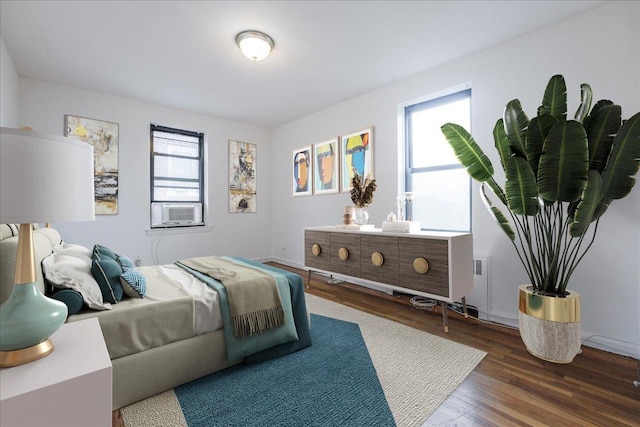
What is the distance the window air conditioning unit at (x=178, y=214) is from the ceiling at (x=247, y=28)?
1706 mm

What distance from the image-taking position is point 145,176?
4.27m

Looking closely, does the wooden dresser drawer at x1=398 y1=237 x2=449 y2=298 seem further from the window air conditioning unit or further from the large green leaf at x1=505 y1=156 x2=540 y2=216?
the window air conditioning unit

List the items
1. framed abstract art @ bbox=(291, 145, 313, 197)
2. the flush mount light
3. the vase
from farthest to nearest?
1. framed abstract art @ bbox=(291, 145, 313, 197)
2. the vase
3. the flush mount light

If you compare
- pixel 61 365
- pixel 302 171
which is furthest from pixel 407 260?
pixel 302 171

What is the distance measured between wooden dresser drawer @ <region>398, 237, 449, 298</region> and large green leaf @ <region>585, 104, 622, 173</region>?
110 centimetres

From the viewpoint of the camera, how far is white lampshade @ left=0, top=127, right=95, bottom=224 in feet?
2.67

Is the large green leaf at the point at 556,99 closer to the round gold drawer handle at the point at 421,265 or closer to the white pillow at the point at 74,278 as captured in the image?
the round gold drawer handle at the point at 421,265

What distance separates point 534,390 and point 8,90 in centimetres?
526

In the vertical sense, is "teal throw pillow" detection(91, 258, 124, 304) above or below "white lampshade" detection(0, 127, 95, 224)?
below

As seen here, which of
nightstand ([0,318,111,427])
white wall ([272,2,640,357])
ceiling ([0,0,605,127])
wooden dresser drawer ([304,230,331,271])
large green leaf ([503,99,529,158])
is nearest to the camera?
nightstand ([0,318,111,427])

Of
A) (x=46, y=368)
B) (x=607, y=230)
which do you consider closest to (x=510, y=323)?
(x=607, y=230)

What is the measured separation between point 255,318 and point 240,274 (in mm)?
386

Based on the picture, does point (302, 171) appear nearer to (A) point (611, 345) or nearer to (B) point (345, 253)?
(B) point (345, 253)

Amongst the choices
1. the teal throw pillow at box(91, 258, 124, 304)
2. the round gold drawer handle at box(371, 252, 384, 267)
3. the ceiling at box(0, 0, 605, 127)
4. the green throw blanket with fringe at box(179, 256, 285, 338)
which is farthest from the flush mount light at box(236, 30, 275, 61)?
the round gold drawer handle at box(371, 252, 384, 267)
